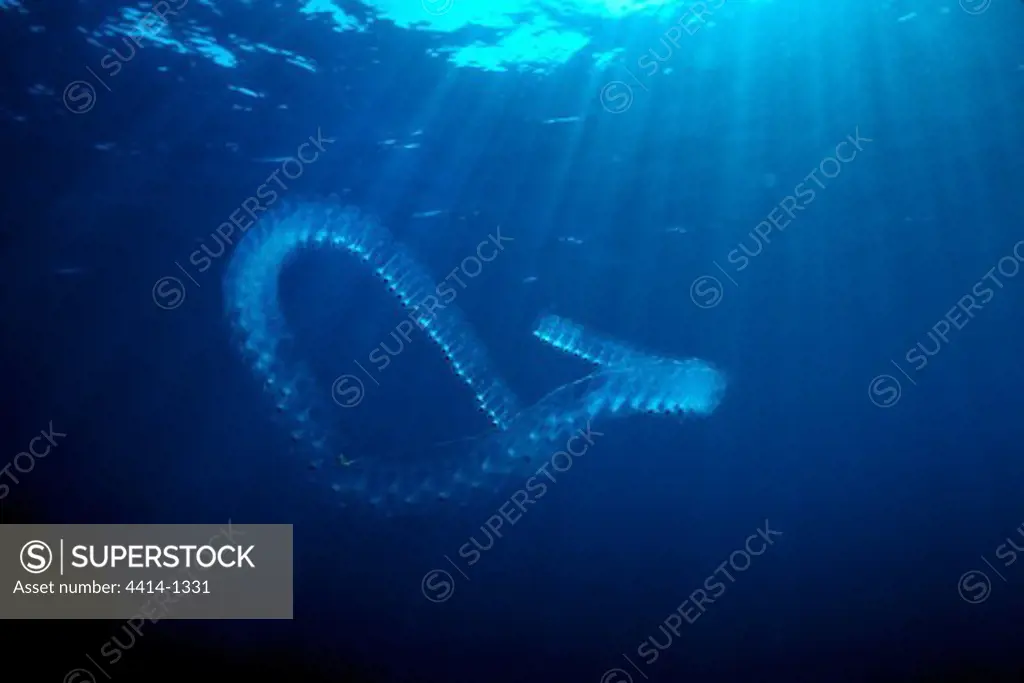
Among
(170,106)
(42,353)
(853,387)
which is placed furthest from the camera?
(853,387)

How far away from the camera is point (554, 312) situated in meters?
7.86

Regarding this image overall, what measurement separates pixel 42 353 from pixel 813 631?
428 inches

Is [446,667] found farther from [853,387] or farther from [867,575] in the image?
[853,387]

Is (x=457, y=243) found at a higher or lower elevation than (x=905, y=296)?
lower

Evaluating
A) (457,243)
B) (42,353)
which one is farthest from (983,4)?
Answer: (42,353)

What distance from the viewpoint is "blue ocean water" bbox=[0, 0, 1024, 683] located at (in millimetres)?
6871

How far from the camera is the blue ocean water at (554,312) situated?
Answer: 687 cm

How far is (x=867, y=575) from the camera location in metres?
7.77
